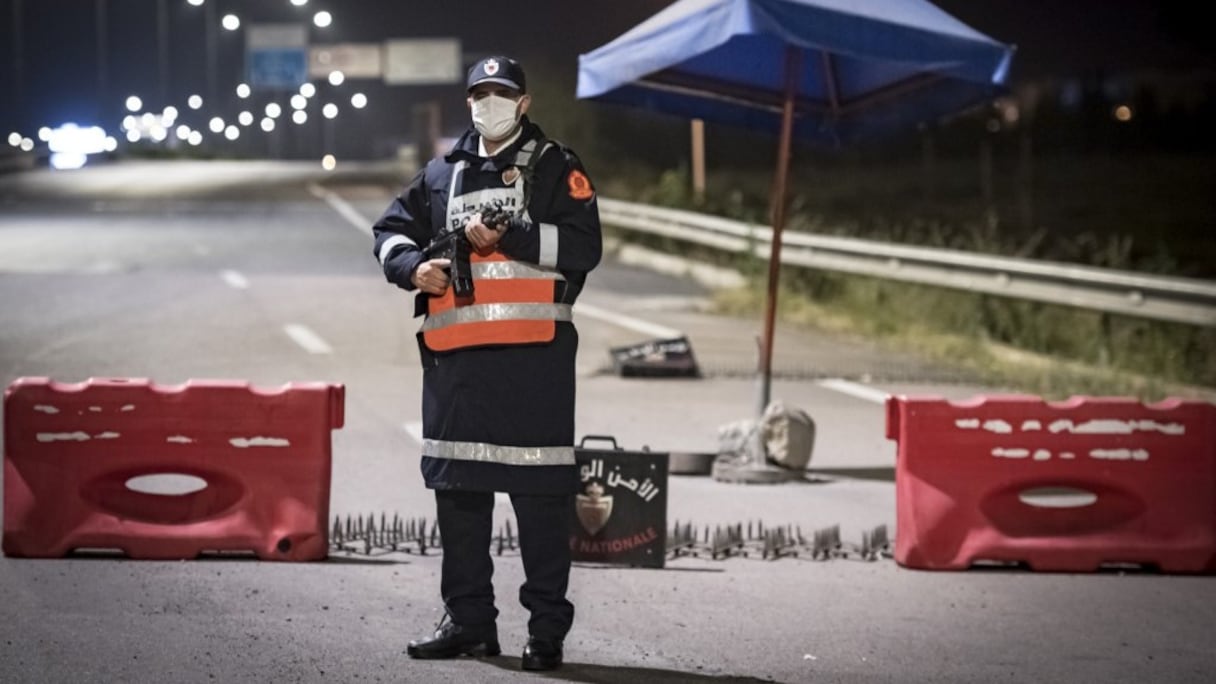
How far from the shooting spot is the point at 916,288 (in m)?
19.3

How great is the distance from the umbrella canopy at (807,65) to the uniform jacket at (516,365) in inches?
139

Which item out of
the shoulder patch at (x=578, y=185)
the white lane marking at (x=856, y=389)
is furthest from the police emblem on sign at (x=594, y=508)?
the white lane marking at (x=856, y=389)

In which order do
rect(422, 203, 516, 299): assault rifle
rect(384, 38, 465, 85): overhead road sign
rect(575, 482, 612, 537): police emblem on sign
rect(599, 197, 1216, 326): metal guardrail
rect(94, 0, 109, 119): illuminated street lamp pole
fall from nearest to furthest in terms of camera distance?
rect(422, 203, 516, 299): assault rifle < rect(575, 482, 612, 537): police emblem on sign < rect(599, 197, 1216, 326): metal guardrail < rect(94, 0, 109, 119): illuminated street lamp pole < rect(384, 38, 465, 85): overhead road sign

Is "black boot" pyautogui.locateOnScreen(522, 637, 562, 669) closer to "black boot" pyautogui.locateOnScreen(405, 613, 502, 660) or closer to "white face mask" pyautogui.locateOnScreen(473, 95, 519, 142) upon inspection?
"black boot" pyautogui.locateOnScreen(405, 613, 502, 660)

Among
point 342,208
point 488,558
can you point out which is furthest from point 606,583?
point 342,208

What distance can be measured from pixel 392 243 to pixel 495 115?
0.55 meters

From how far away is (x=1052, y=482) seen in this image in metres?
7.84

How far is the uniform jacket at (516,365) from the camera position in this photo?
5.74m

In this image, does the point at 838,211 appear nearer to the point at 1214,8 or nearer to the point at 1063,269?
the point at 1214,8

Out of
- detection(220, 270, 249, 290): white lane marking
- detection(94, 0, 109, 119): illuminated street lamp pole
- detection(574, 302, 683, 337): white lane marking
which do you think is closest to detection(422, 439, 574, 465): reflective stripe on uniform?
detection(574, 302, 683, 337): white lane marking

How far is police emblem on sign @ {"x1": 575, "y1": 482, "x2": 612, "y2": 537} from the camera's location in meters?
7.54

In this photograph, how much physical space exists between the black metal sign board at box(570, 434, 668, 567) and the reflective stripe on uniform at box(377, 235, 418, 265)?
175cm

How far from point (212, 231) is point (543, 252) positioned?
24821mm

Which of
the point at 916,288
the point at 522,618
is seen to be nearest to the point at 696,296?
the point at 916,288
